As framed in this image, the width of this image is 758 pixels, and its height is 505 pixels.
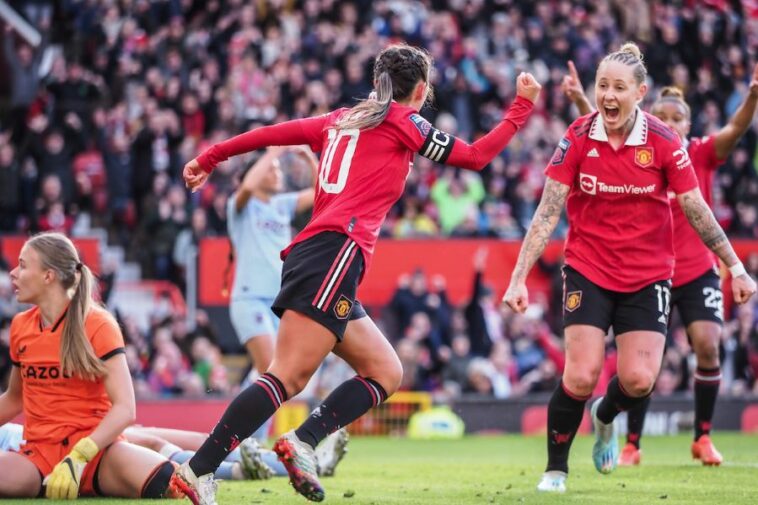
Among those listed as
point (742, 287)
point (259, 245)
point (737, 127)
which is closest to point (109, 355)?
point (259, 245)

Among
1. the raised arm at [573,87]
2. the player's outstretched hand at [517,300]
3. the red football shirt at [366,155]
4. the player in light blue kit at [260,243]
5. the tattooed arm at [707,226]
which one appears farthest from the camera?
the player in light blue kit at [260,243]

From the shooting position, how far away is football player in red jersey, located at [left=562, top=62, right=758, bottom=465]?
9523 mm

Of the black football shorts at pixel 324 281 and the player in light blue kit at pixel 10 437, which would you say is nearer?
the black football shorts at pixel 324 281

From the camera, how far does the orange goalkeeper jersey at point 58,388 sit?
279 inches

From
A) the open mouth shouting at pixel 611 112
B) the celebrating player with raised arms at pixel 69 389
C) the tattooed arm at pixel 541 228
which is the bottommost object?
the celebrating player with raised arms at pixel 69 389

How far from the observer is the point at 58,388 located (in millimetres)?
7121

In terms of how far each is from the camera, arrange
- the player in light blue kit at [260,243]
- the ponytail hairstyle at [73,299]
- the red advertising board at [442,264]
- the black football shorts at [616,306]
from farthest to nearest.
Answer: the red advertising board at [442,264] < the player in light blue kit at [260,243] < the black football shorts at [616,306] < the ponytail hairstyle at [73,299]

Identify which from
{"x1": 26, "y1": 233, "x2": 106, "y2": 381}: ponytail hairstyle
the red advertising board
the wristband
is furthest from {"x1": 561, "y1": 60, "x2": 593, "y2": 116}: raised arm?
the red advertising board

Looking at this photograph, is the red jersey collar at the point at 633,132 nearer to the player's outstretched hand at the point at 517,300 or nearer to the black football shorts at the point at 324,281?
the player's outstretched hand at the point at 517,300

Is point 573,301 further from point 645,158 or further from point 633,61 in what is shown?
point 633,61

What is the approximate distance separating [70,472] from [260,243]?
3795 mm

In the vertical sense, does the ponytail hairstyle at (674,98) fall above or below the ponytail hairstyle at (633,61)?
below

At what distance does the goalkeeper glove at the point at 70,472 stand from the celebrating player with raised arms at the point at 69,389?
0.06 meters

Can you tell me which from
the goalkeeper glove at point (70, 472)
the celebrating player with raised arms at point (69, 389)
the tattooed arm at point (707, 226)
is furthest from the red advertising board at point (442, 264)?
the goalkeeper glove at point (70, 472)
